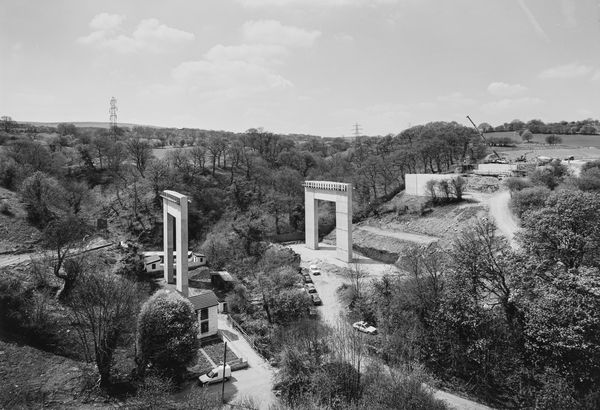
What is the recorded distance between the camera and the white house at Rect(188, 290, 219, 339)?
24.0 meters

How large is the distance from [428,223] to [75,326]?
34582 mm

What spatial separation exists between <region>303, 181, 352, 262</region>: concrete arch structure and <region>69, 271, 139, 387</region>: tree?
21.6 m

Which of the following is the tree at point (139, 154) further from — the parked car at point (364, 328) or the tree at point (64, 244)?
the parked car at point (364, 328)

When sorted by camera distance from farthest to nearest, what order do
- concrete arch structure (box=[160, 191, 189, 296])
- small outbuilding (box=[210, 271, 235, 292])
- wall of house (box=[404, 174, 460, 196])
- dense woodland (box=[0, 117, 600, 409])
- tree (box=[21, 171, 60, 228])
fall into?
wall of house (box=[404, 174, 460, 196]) → tree (box=[21, 171, 60, 228]) → small outbuilding (box=[210, 271, 235, 292]) → concrete arch structure (box=[160, 191, 189, 296]) → dense woodland (box=[0, 117, 600, 409])

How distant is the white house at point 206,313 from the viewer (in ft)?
78.6

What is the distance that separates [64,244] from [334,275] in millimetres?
22679

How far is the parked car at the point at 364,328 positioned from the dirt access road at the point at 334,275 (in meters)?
1.21

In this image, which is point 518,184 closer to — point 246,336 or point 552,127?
point 246,336

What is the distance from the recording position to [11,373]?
57.1ft

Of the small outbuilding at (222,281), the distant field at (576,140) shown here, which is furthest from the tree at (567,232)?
the distant field at (576,140)

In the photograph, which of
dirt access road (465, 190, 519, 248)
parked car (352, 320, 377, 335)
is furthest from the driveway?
dirt access road (465, 190, 519, 248)

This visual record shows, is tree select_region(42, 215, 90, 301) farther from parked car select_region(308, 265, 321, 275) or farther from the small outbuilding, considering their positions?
parked car select_region(308, 265, 321, 275)

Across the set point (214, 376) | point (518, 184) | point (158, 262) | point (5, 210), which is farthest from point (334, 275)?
point (5, 210)

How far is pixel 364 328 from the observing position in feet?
82.0
